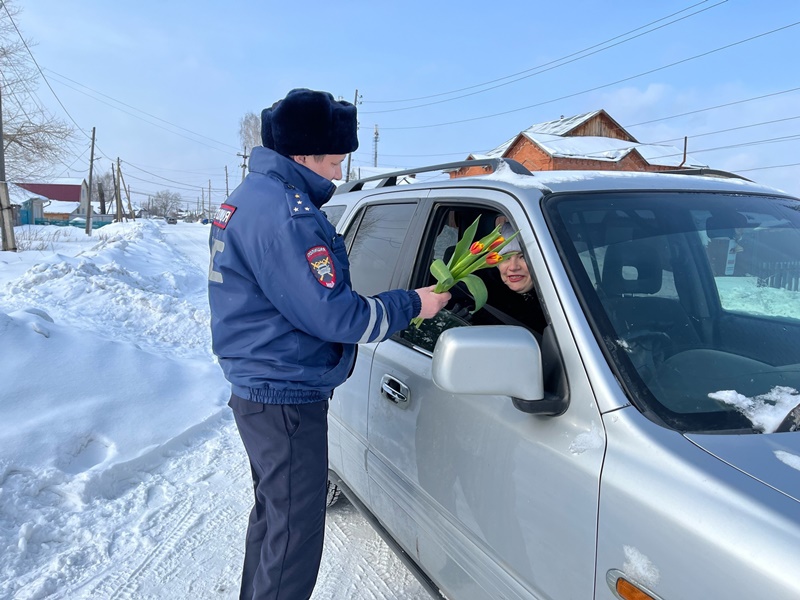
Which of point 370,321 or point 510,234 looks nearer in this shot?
point 370,321

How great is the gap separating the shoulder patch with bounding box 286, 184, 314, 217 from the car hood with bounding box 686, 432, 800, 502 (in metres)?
1.23

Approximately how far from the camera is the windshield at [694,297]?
1356mm

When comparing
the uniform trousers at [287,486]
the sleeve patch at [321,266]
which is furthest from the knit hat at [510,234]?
Answer: the uniform trousers at [287,486]

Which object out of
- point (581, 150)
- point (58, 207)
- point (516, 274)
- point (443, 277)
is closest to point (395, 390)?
point (443, 277)

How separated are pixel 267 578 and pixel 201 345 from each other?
481 cm

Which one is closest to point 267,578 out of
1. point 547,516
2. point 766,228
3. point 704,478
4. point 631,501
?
point 547,516

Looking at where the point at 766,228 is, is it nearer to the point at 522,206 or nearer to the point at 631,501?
the point at 522,206

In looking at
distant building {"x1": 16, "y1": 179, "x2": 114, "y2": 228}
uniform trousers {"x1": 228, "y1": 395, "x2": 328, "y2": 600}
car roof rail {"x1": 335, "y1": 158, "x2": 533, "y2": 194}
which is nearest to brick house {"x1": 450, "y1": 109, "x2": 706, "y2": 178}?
car roof rail {"x1": 335, "y1": 158, "x2": 533, "y2": 194}

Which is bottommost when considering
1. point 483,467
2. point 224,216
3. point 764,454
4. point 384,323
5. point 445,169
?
point 483,467

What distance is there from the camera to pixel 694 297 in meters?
Answer: 1.97

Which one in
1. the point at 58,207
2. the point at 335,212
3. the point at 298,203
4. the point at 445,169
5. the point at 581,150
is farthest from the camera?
the point at 58,207

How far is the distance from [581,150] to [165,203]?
319 feet

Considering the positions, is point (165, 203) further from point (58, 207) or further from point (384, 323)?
point (384, 323)

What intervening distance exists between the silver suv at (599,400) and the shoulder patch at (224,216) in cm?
84
